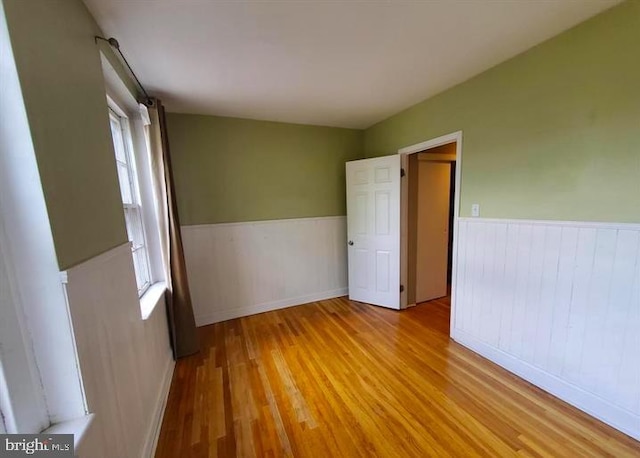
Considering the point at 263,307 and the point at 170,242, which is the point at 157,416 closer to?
the point at 170,242

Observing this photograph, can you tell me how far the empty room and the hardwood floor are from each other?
0.05ft

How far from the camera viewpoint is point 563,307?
1696 mm

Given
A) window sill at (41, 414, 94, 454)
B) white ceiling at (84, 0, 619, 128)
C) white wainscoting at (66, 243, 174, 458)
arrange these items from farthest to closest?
1. white ceiling at (84, 0, 619, 128)
2. white wainscoting at (66, 243, 174, 458)
3. window sill at (41, 414, 94, 454)

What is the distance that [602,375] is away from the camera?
1542 millimetres

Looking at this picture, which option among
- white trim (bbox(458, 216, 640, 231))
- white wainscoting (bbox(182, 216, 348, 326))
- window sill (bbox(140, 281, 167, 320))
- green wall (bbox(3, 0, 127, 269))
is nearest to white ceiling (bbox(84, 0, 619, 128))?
green wall (bbox(3, 0, 127, 269))

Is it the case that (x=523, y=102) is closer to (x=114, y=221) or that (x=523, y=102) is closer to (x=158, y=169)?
(x=114, y=221)

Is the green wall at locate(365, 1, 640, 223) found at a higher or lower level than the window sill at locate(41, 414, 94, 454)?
higher

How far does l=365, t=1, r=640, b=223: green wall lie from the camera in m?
1.39

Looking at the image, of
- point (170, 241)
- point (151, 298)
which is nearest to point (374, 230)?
point (170, 241)

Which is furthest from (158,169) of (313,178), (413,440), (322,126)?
(413,440)

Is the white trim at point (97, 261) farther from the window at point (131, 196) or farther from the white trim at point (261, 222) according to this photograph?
the white trim at point (261, 222)

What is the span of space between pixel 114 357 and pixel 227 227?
1985mm

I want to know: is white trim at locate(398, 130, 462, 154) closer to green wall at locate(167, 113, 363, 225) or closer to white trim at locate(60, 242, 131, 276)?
green wall at locate(167, 113, 363, 225)

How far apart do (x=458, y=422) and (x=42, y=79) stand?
2.58 metres
